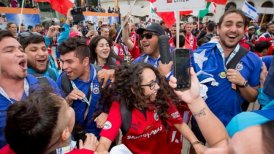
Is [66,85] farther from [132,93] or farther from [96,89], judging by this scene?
[132,93]

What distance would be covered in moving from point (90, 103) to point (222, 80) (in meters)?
1.35

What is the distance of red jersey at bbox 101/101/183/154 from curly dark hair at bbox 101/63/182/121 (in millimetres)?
55

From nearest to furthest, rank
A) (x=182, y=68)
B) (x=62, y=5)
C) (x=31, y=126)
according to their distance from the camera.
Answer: (x=31, y=126), (x=182, y=68), (x=62, y=5)

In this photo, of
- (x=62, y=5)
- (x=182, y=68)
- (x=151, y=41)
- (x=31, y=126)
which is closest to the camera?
(x=31, y=126)

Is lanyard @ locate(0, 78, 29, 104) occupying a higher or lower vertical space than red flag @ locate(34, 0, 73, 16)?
lower

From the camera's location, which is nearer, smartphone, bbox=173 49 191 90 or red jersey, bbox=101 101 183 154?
smartphone, bbox=173 49 191 90

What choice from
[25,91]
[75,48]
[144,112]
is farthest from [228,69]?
[25,91]

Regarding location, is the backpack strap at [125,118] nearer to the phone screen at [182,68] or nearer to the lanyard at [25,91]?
the phone screen at [182,68]

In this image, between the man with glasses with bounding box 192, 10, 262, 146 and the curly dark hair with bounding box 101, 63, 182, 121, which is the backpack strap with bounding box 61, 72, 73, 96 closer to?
the curly dark hair with bounding box 101, 63, 182, 121

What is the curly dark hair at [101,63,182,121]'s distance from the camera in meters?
2.11

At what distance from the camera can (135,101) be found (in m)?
2.11

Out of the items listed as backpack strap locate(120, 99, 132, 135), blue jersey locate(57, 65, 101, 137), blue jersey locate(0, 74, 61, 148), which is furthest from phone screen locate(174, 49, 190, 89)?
blue jersey locate(57, 65, 101, 137)

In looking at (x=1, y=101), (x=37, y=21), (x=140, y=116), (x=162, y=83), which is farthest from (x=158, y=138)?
(x=37, y=21)

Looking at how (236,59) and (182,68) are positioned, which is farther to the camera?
(236,59)
